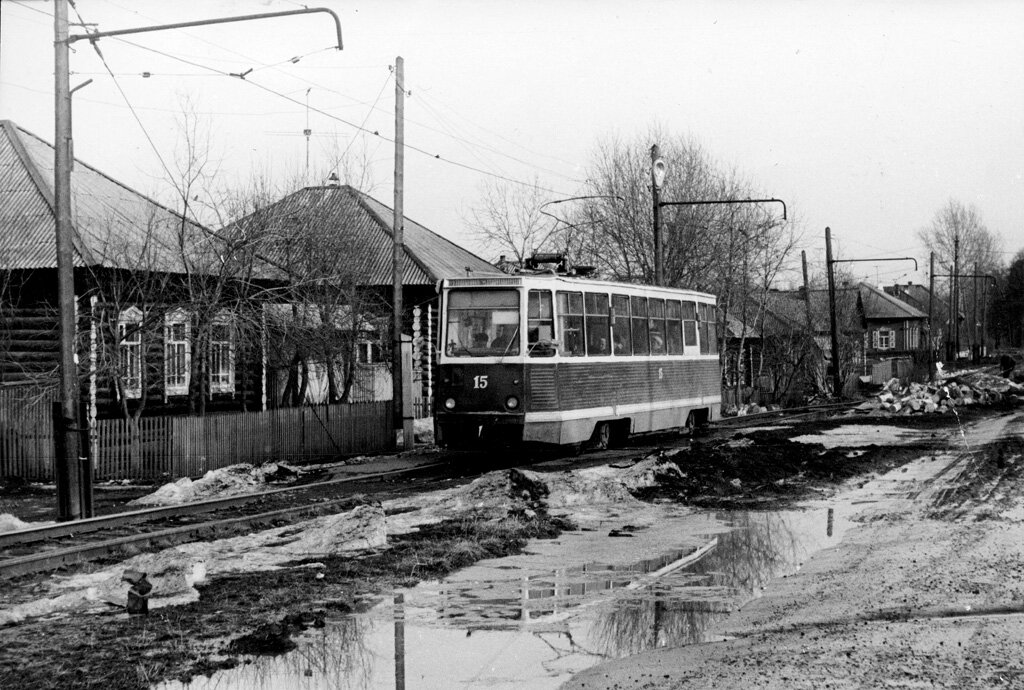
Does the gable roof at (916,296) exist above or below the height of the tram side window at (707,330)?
above

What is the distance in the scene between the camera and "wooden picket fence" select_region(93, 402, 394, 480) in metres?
19.3

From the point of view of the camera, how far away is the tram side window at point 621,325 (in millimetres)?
20891

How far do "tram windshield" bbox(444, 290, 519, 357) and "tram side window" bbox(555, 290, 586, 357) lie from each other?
82 cm

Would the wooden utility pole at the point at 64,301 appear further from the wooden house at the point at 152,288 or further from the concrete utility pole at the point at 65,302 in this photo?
the wooden house at the point at 152,288

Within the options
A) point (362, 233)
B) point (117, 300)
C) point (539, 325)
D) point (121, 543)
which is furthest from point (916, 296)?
point (121, 543)

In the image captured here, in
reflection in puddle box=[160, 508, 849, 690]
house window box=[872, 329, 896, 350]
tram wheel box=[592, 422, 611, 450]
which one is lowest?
reflection in puddle box=[160, 508, 849, 690]

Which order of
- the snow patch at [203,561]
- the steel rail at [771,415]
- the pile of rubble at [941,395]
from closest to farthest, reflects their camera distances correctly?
the snow patch at [203,561] → the steel rail at [771,415] → the pile of rubble at [941,395]

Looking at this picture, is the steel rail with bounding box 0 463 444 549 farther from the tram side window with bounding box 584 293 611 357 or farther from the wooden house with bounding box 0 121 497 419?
the tram side window with bounding box 584 293 611 357

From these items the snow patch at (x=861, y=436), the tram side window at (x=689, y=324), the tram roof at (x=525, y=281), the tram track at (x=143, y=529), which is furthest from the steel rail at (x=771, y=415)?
the tram track at (x=143, y=529)

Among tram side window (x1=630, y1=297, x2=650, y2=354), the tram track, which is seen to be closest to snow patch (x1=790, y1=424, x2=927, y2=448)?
tram side window (x1=630, y1=297, x2=650, y2=354)

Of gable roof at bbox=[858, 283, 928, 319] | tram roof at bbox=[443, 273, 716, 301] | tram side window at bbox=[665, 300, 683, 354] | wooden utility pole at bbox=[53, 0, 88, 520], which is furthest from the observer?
gable roof at bbox=[858, 283, 928, 319]

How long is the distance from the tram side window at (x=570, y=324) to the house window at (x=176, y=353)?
7.32 meters

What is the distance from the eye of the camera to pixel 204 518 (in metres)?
13.2

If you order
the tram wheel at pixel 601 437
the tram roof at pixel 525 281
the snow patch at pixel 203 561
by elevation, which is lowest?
the snow patch at pixel 203 561
